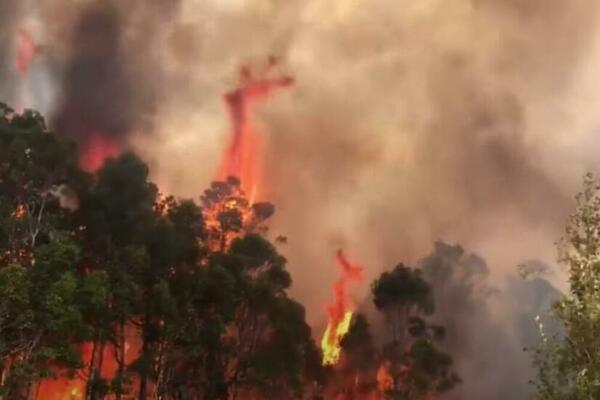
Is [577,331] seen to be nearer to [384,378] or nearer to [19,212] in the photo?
[19,212]

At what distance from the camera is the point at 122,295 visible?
48406mm

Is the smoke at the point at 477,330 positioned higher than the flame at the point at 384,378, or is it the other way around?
the smoke at the point at 477,330

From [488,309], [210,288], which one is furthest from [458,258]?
[210,288]

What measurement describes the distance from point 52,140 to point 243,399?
45.7 meters

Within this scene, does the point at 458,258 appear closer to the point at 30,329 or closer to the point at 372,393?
the point at 372,393

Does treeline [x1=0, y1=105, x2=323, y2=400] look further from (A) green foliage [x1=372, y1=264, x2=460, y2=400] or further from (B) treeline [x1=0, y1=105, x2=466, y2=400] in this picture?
(A) green foliage [x1=372, y1=264, x2=460, y2=400]

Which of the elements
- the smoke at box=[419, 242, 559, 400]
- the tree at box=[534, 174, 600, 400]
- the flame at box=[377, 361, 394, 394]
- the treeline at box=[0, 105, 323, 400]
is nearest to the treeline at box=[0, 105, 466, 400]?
the treeline at box=[0, 105, 323, 400]

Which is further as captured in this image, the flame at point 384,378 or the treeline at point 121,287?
the flame at point 384,378

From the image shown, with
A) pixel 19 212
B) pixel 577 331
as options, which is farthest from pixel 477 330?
pixel 577 331

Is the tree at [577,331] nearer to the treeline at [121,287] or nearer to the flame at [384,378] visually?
the treeline at [121,287]

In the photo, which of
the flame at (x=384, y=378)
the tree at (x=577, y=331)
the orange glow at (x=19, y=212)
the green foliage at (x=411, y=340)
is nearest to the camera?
the tree at (x=577, y=331)

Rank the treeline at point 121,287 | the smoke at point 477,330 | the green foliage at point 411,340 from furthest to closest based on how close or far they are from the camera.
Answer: the smoke at point 477,330 → the green foliage at point 411,340 → the treeline at point 121,287

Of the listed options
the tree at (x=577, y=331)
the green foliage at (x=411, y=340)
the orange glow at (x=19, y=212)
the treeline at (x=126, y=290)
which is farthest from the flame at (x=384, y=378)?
the tree at (x=577, y=331)

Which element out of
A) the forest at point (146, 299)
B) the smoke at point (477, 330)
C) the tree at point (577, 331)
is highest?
the smoke at point (477, 330)
